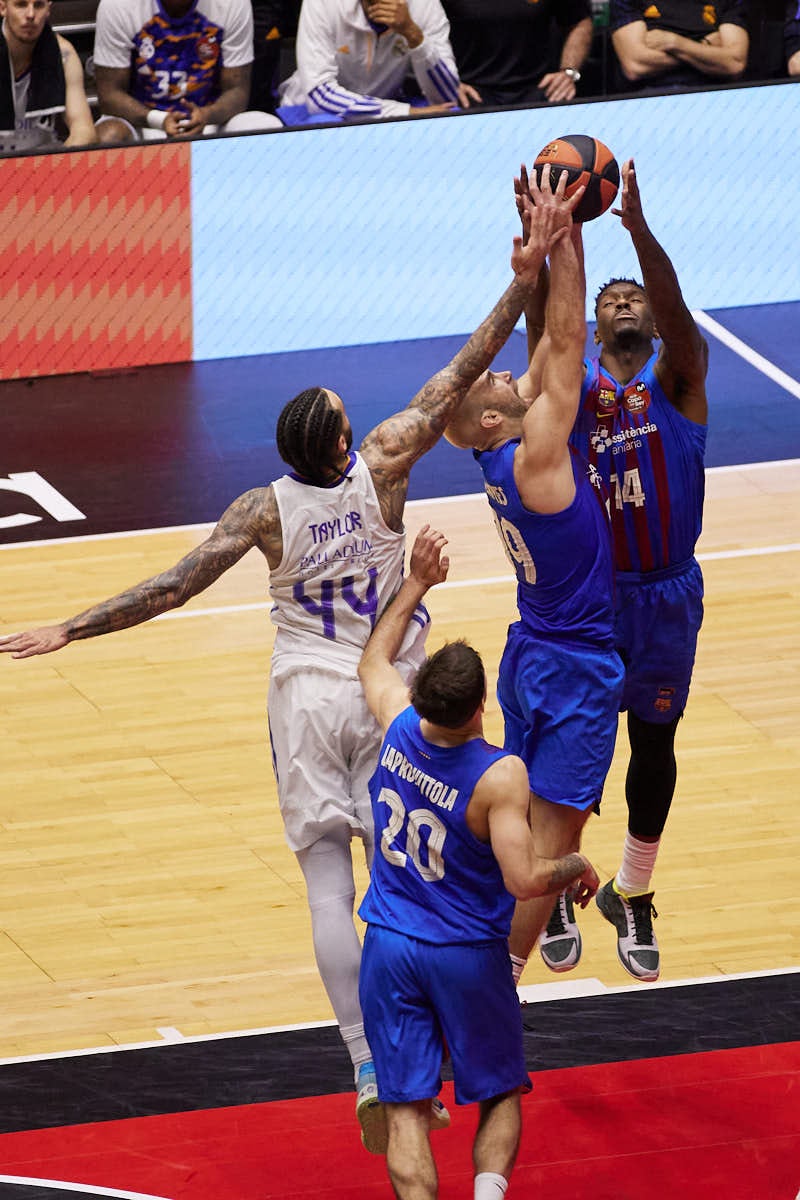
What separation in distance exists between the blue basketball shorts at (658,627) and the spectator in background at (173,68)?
7.49m

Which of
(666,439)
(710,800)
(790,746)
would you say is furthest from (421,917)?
(790,746)

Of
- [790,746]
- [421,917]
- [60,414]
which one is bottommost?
[60,414]

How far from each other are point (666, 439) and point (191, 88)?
7899 mm

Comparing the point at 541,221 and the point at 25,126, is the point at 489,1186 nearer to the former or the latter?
the point at 541,221

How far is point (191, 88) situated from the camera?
1382cm

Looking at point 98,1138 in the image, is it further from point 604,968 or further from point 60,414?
point 60,414

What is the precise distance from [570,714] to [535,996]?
125 cm

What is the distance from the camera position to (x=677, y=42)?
14.3 metres

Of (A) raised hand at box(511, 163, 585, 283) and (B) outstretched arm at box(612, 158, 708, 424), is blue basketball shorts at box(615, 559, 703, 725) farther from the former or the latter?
(A) raised hand at box(511, 163, 585, 283)

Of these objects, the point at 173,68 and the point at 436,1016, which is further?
the point at 173,68

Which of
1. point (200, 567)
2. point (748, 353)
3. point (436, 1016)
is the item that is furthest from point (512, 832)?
point (748, 353)

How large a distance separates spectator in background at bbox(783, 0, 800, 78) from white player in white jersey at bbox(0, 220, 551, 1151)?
895 cm

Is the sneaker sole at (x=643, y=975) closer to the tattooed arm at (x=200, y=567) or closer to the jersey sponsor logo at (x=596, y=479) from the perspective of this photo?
the jersey sponsor logo at (x=596, y=479)

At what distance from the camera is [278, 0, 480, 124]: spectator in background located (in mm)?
13766
